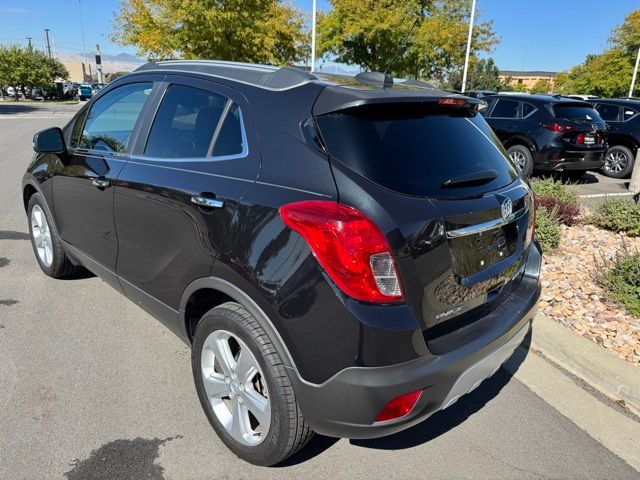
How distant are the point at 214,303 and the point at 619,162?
11966 millimetres

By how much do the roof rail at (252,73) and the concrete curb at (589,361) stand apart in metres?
2.57

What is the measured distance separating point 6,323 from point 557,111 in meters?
9.97

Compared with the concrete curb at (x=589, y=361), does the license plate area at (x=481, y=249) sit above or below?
above

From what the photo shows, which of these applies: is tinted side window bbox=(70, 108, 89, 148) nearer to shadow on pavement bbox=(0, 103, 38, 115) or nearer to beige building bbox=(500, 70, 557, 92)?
shadow on pavement bbox=(0, 103, 38, 115)

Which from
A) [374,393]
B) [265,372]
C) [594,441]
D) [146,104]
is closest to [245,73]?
[146,104]

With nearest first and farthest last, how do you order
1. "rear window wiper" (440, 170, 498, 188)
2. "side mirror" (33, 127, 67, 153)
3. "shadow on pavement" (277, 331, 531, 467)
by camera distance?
"rear window wiper" (440, 170, 498, 188) → "shadow on pavement" (277, 331, 531, 467) → "side mirror" (33, 127, 67, 153)

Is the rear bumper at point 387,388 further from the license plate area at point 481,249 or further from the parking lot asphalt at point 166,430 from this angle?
the parking lot asphalt at point 166,430

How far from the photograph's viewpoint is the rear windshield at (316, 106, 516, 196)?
2012 millimetres

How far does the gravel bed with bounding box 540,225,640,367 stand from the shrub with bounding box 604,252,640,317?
0.21 ft

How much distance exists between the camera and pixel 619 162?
11.6 meters

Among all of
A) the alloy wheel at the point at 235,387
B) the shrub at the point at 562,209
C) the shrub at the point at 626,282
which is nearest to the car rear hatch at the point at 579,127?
the shrub at the point at 562,209

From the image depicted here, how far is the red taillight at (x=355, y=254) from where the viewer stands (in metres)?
1.86

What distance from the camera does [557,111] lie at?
390 inches

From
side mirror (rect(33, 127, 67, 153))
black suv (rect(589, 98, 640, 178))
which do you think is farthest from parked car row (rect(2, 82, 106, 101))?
side mirror (rect(33, 127, 67, 153))
